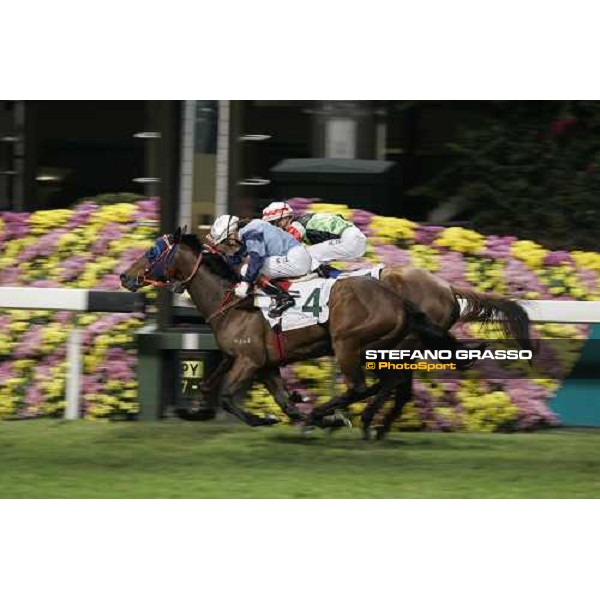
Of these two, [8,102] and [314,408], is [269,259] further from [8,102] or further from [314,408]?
[8,102]

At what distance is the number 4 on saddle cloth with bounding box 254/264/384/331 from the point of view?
23.2 feet

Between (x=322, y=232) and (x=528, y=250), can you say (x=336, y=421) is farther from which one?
(x=528, y=250)

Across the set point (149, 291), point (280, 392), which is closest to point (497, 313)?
point (280, 392)

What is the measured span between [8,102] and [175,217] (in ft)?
3.26

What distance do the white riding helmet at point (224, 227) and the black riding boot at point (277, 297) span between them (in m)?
0.29

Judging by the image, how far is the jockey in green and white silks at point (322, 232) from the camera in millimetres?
7066

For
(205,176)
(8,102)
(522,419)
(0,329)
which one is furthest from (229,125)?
(522,419)

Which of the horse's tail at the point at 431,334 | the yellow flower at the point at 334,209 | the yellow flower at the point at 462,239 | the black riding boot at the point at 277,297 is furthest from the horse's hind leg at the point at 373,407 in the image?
the yellow flower at the point at 334,209

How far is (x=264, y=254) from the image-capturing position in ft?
23.2

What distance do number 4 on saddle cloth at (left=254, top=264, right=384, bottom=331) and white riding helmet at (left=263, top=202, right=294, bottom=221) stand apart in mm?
325

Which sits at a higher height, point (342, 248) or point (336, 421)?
point (342, 248)

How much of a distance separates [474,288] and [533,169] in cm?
65

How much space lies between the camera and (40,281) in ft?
24.1
